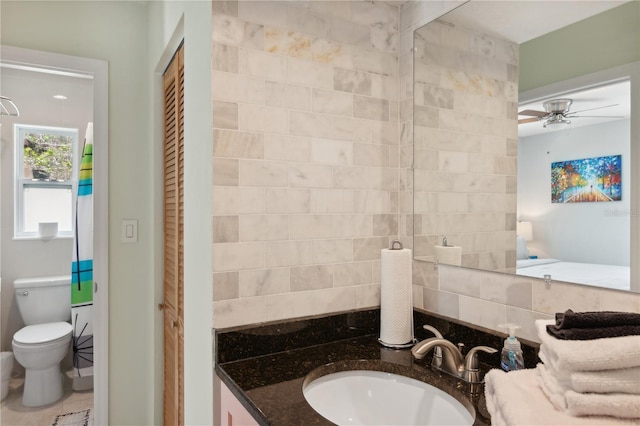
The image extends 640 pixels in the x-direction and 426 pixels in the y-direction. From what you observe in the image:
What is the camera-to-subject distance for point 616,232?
0.89 m

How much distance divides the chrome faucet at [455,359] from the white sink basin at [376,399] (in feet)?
0.22

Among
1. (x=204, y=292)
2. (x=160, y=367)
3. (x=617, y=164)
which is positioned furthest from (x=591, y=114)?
(x=160, y=367)

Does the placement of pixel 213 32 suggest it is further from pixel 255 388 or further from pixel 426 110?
pixel 255 388

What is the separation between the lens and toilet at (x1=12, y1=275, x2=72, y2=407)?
8.50 feet

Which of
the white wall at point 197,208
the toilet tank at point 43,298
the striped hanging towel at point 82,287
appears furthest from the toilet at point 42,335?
the white wall at point 197,208

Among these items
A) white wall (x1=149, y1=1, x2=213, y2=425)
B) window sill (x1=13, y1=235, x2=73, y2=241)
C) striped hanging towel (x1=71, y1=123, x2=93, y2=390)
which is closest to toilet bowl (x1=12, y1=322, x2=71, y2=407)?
striped hanging towel (x1=71, y1=123, x2=93, y2=390)

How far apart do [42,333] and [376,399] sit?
2.60 metres

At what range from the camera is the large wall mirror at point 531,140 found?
887 millimetres

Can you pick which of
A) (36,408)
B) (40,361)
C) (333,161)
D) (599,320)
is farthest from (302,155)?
(36,408)

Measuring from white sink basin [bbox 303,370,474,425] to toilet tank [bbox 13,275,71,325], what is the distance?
2.72 meters

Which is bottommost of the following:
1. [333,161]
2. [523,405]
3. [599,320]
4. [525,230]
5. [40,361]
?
[40,361]

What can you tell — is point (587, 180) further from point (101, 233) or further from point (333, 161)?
point (101, 233)

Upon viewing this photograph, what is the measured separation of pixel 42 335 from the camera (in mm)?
2691

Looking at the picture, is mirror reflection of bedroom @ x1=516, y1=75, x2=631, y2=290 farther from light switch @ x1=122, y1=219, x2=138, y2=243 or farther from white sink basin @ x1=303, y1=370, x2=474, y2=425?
light switch @ x1=122, y1=219, x2=138, y2=243
